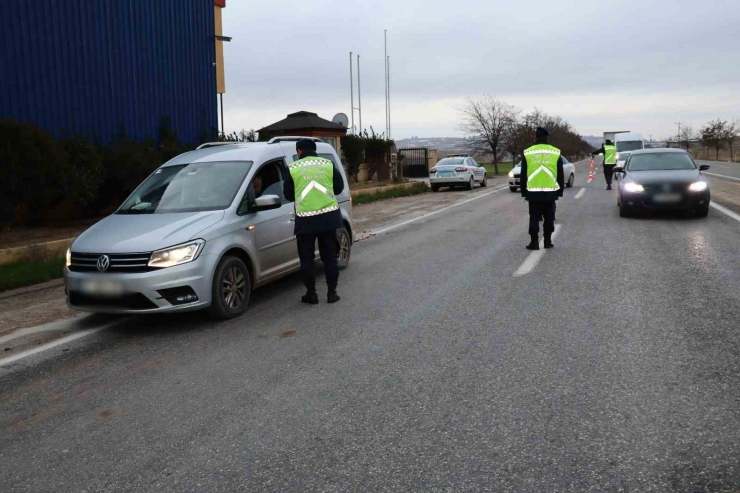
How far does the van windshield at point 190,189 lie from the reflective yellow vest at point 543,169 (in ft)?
15.1

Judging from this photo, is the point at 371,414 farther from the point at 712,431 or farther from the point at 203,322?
the point at 203,322

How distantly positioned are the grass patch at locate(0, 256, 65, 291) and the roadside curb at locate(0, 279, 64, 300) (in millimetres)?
113

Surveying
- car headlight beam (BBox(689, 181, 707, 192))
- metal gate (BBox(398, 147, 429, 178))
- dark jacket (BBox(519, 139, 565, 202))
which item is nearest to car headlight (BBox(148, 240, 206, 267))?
dark jacket (BBox(519, 139, 565, 202))

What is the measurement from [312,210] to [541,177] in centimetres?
442

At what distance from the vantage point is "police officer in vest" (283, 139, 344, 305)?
7215 mm

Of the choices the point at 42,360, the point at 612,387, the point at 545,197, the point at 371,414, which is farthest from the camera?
the point at 545,197

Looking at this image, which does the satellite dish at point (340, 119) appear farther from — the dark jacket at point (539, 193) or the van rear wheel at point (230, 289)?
the van rear wheel at point (230, 289)

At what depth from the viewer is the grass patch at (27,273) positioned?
889 cm

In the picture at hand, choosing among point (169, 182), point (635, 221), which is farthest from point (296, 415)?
point (635, 221)

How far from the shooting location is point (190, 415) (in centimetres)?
422

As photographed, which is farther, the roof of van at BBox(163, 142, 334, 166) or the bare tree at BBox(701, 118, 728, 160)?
the bare tree at BBox(701, 118, 728, 160)

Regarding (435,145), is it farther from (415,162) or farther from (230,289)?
(230,289)

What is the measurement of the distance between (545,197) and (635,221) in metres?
4.55

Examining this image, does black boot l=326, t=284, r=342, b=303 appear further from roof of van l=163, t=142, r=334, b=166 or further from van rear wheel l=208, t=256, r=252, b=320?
roof of van l=163, t=142, r=334, b=166
